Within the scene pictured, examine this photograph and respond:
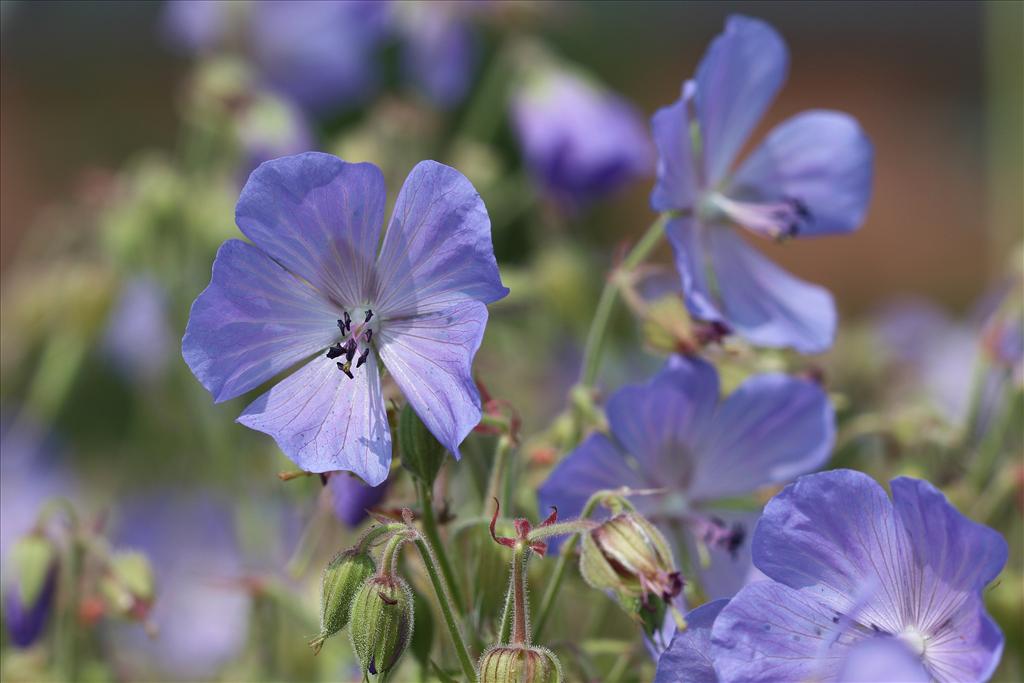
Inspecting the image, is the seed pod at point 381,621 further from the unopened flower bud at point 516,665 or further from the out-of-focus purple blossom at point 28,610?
the out-of-focus purple blossom at point 28,610

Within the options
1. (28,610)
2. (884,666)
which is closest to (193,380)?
(28,610)

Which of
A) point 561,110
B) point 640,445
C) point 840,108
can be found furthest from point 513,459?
point 840,108

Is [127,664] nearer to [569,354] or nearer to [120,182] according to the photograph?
[120,182]

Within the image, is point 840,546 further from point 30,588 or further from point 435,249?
point 30,588

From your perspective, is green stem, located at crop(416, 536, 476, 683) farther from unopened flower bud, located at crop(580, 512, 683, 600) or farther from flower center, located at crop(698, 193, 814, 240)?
flower center, located at crop(698, 193, 814, 240)

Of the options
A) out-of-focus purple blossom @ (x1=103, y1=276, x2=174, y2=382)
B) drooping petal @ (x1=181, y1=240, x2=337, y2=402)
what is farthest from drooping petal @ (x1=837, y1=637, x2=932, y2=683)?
out-of-focus purple blossom @ (x1=103, y1=276, x2=174, y2=382)
